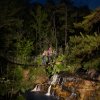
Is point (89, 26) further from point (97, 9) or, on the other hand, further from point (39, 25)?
point (39, 25)

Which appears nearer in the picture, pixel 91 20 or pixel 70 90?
pixel 70 90

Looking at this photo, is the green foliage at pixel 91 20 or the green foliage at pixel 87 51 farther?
the green foliage at pixel 91 20

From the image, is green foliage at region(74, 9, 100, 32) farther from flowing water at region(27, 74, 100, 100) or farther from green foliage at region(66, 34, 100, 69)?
flowing water at region(27, 74, 100, 100)

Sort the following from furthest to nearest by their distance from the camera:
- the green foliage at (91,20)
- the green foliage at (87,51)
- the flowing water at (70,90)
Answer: the green foliage at (91,20) → the green foliage at (87,51) → the flowing water at (70,90)

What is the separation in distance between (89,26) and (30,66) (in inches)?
320

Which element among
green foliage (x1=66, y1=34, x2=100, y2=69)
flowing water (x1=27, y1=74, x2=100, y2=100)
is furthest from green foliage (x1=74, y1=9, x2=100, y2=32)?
flowing water (x1=27, y1=74, x2=100, y2=100)

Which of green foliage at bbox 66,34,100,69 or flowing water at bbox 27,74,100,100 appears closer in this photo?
flowing water at bbox 27,74,100,100

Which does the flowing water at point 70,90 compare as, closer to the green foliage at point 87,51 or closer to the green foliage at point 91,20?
the green foliage at point 87,51

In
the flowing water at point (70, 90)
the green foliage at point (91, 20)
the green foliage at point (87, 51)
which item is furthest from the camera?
the green foliage at point (91, 20)

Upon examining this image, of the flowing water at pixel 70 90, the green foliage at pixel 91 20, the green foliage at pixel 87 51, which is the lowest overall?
the flowing water at pixel 70 90

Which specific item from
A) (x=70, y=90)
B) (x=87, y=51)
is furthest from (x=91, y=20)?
(x=70, y=90)

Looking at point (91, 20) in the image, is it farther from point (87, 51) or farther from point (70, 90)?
point (70, 90)

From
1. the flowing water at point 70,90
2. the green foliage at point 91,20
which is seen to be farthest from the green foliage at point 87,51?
the flowing water at point 70,90

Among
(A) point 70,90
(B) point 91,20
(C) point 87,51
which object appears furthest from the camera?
(B) point 91,20
